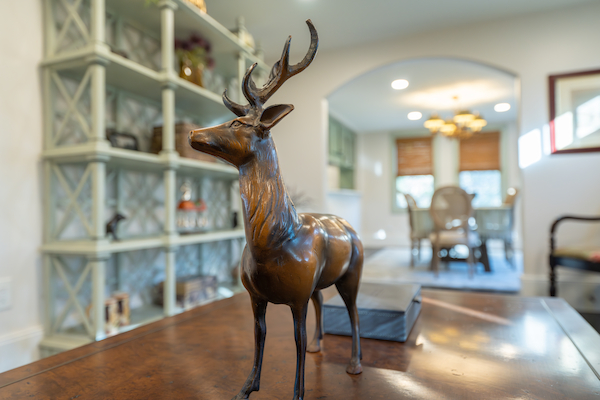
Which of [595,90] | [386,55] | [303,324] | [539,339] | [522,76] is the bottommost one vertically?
[539,339]

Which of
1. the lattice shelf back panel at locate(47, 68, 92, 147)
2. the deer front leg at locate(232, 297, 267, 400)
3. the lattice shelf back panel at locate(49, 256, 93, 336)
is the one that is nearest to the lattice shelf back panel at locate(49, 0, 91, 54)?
the lattice shelf back panel at locate(47, 68, 92, 147)

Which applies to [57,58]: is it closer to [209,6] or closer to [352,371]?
Result: [209,6]

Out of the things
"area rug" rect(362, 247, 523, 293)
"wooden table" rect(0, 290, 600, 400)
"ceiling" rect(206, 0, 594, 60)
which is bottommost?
"area rug" rect(362, 247, 523, 293)

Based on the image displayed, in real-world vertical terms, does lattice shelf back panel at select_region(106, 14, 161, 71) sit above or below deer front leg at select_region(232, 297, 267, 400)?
above

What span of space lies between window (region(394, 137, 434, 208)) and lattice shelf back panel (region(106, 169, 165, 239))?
5896 mm

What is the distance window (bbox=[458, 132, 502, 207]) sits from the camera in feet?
22.4

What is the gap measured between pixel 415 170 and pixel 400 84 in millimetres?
3171

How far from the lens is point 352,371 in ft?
1.86

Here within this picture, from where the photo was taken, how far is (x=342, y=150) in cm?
666

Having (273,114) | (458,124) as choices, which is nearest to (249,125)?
(273,114)

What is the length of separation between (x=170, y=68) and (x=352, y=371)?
172 cm

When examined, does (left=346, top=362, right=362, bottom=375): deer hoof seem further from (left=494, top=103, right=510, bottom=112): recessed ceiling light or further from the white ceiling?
(left=494, top=103, right=510, bottom=112): recessed ceiling light

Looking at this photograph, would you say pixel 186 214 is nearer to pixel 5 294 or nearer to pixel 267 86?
pixel 5 294

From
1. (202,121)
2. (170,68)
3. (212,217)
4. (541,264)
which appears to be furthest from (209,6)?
(541,264)
